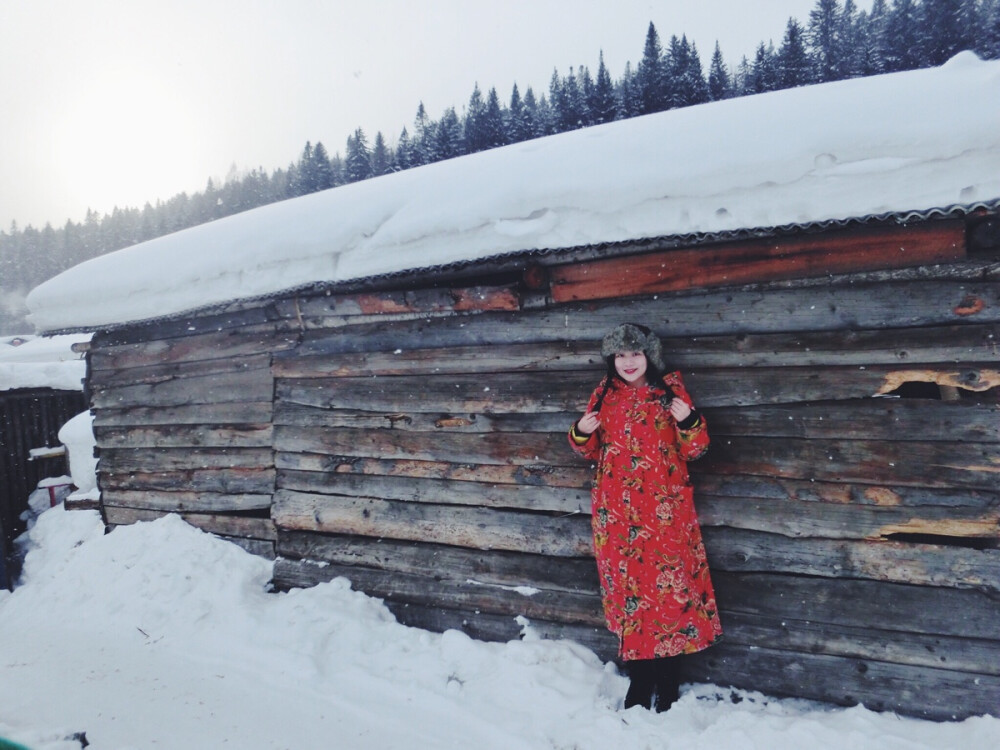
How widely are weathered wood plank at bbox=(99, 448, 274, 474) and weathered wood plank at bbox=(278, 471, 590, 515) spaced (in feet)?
1.37

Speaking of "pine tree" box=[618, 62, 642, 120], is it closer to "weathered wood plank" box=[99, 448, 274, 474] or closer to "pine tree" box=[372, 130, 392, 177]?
"pine tree" box=[372, 130, 392, 177]

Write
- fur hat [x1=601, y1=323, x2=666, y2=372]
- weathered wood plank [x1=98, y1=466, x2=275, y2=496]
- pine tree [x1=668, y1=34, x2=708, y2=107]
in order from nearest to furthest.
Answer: fur hat [x1=601, y1=323, x2=666, y2=372] → weathered wood plank [x1=98, y1=466, x2=275, y2=496] → pine tree [x1=668, y1=34, x2=708, y2=107]

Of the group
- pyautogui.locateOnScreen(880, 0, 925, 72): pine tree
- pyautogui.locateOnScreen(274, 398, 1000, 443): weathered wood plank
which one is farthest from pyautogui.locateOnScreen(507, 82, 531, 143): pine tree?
pyautogui.locateOnScreen(274, 398, 1000, 443): weathered wood plank

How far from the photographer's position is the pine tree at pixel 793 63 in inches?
1070

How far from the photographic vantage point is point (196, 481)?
5039mm

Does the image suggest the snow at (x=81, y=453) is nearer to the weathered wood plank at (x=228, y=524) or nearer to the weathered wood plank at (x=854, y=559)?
the weathered wood plank at (x=228, y=524)

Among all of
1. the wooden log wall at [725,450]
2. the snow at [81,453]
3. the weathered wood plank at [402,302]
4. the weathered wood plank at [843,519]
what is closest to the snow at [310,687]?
the wooden log wall at [725,450]

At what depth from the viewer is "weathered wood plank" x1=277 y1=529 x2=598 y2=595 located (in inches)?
131

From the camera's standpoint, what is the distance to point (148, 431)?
534 centimetres

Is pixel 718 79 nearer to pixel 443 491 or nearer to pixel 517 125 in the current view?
pixel 517 125

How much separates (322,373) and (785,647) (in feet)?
11.4

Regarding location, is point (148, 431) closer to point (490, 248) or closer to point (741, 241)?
point (490, 248)

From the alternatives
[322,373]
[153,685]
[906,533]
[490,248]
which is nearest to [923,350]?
[906,533]

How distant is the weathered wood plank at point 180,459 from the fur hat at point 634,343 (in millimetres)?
3145
